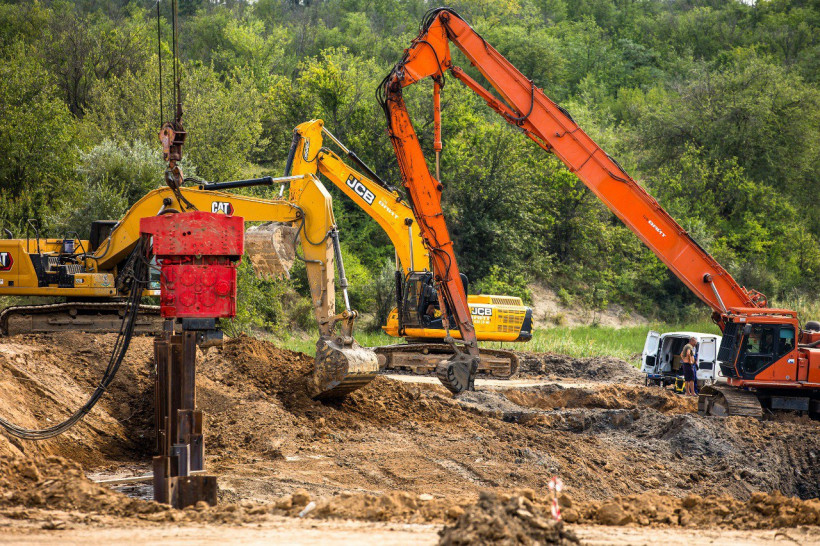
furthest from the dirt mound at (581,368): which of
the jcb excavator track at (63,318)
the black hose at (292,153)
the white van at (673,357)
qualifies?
the jcb excavator track at (63,318)

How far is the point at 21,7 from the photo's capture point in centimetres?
3975

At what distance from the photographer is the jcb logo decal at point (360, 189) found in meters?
18.3

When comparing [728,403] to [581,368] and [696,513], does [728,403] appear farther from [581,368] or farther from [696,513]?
[581,368]

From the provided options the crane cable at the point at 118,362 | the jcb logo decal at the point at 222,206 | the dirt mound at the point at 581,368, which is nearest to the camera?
the crane cable at the point at 118,362

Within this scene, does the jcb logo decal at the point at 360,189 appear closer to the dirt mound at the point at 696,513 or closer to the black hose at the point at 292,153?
the black hose at the point at 292,153

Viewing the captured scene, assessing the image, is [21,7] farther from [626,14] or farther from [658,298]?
[626,14]

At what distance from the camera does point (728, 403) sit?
50.9ft

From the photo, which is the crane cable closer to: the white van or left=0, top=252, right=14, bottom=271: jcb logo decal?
left=0, top=252, right=14, bottom=271: jcb logo decal

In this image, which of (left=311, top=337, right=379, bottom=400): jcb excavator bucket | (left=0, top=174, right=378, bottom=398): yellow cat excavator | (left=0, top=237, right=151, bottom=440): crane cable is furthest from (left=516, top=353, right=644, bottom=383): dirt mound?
(left=0, top=237, right=151, bottom=440): crane cable

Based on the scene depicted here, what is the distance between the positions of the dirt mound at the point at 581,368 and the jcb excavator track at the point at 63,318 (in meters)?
10.7

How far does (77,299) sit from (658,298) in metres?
29.3

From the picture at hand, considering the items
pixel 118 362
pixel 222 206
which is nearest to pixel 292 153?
pixel 222 206

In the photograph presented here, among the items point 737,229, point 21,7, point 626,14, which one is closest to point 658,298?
point 737,229

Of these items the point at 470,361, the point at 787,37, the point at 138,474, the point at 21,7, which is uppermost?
the point at 787,37
